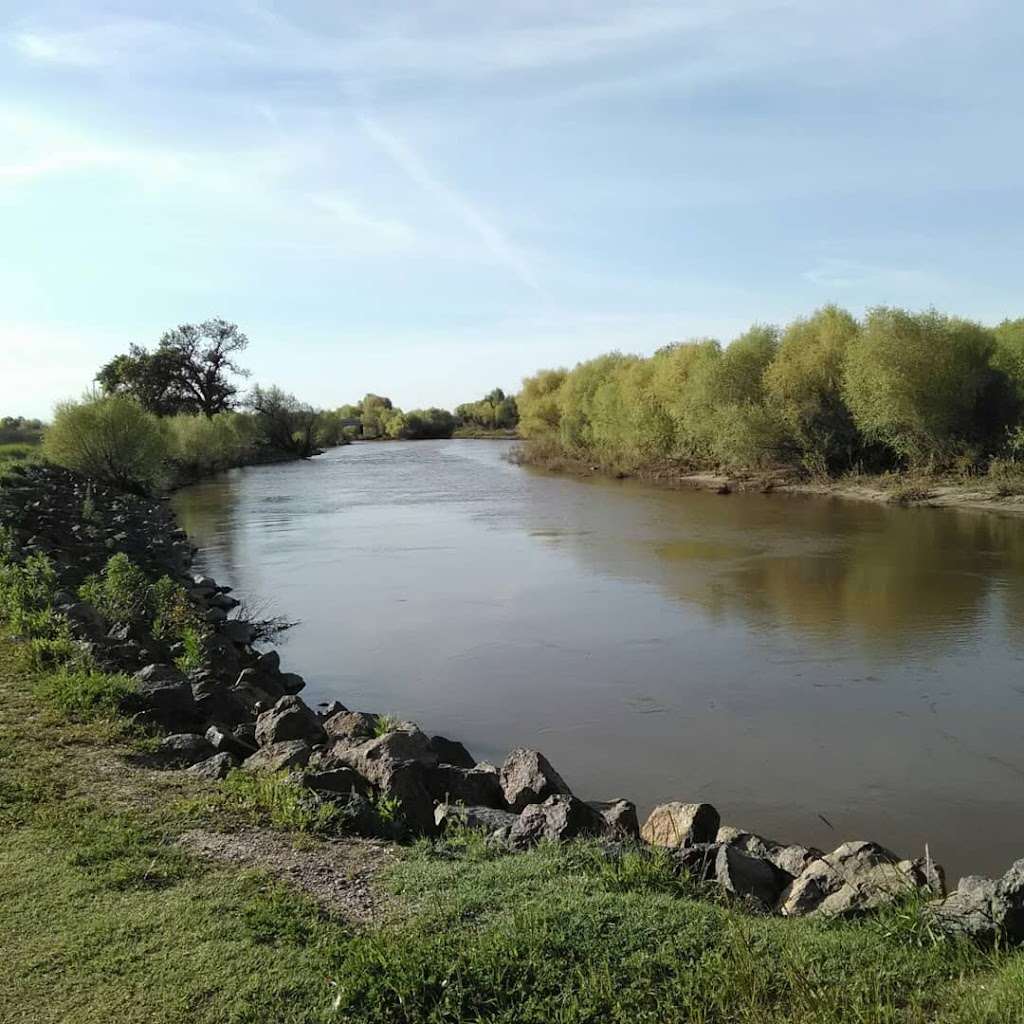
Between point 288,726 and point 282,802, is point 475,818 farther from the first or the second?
point 288,726

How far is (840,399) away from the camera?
104ft

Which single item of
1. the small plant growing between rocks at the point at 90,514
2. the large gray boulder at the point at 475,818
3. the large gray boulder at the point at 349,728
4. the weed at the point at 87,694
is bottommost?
the large gray boulder at the point at 349,728

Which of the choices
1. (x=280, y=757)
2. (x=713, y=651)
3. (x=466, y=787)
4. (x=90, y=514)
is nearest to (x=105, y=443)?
(x=90, y=514)

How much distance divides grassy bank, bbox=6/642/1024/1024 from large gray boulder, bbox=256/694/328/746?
83.4 inches

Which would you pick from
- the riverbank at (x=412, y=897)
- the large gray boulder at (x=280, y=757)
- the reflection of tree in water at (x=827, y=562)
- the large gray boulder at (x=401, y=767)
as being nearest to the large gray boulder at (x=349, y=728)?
the riverbank at (x=412, y=897)

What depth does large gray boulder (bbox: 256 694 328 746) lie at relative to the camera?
22.5 feet

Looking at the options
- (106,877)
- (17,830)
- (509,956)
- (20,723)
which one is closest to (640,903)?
(509,956)

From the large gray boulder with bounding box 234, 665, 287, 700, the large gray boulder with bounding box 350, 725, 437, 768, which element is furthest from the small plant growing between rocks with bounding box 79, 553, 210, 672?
the large gray boulder with bounding box 350, 725, 437, 768

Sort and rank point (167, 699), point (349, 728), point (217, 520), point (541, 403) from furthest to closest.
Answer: point (541, 403), point (217, 520), point (349, 728), point (167, 699)

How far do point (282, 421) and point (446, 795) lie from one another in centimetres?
6710

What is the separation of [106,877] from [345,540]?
19.3 metres

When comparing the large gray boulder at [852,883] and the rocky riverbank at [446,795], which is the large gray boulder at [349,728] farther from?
the large gray boulder at [852,883]

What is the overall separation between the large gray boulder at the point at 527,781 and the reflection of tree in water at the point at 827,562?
22.5ft

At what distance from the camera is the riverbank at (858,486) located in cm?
2517
